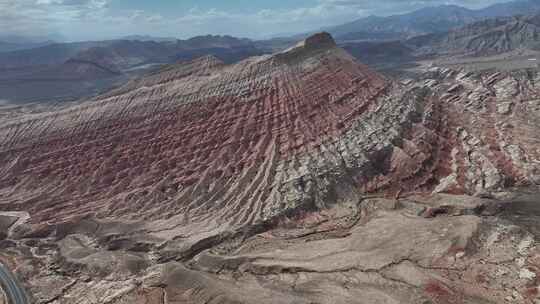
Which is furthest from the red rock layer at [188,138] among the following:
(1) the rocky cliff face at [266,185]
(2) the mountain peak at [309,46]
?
(2) the mountain peak at [309,46]

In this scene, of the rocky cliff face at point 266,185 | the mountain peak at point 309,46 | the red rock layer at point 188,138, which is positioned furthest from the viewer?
the mountain peak at point 309,46

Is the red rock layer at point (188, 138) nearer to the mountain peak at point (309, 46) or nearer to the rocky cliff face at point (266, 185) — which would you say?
the rocky cliff face at point (266, 185)

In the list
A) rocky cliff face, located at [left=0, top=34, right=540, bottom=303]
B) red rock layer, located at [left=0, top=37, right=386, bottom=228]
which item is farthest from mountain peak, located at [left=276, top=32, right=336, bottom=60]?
red rock layer, located at [left=0, top=37, right=386, bottom=228]

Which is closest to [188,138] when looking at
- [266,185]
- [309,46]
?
[266,185]

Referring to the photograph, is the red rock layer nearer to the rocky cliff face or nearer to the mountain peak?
the rocky cliff face

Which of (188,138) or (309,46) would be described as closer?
(188,138)

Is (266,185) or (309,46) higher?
(309,46)

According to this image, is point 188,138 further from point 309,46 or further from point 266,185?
point 309,46

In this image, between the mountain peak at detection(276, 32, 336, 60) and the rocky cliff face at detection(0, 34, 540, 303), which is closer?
the rocky cliff face at detection(0, 34, 540, 303)

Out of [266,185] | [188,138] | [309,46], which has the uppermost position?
[309,46]

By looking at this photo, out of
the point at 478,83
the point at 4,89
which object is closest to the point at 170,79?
the point at 478,83
